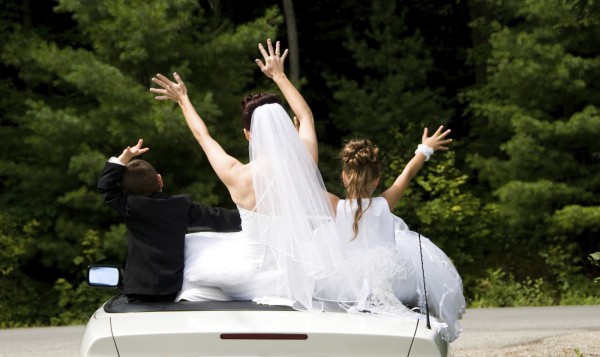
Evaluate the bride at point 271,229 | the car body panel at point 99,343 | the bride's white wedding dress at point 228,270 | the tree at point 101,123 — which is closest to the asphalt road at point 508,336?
the tree at point 101,123

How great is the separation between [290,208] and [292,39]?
77.6ft

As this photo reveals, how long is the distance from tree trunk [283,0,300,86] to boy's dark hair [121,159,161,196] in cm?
2270

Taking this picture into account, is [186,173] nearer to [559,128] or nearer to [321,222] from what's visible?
[559,128]

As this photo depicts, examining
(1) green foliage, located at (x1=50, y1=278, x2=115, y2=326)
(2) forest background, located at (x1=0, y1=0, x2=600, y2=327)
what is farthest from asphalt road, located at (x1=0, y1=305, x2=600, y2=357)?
(1) green foliage, located at (x1=50, y1=278, x2=115, y2=326)

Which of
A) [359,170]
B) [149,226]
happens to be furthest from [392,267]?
[149,226]

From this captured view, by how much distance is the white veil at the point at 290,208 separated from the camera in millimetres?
5508

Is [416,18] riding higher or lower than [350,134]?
higher

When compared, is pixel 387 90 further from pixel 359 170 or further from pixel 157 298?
pixel 157 298

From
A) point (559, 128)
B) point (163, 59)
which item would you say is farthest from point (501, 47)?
point (163, 59)

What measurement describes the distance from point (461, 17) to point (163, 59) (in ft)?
42.5

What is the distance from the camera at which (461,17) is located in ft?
110

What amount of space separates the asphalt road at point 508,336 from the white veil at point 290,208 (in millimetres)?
6805

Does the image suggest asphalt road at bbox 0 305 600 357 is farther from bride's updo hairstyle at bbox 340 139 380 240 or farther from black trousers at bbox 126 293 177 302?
black trousers at bbox 126 293 177 302

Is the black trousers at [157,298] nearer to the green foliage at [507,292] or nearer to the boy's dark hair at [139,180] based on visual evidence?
the boy's dark hair at [139,180]
